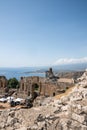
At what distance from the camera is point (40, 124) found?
32.0 ft

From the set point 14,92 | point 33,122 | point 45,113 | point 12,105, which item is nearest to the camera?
point 33,122

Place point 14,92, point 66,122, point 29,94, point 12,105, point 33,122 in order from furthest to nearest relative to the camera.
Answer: point 14,92, point 29,94, point 12,105, point 33,122, point 66,122

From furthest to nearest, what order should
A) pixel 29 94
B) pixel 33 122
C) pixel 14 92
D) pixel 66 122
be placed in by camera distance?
pixel 14 92
pixel 29 94
pixel 33 122
pixel 66 122

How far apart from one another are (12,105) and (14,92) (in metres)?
13.9

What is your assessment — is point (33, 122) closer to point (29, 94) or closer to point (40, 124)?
point (40, 124)

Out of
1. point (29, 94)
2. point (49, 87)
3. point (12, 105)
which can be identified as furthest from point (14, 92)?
point (12, 105)

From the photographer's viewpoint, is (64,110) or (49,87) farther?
(49,87)

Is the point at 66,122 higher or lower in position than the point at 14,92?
higher

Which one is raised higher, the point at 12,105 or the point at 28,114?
the point at 28,114

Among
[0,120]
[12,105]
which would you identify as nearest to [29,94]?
[12,105]

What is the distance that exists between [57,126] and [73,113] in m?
1.18

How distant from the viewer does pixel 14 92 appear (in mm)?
54781

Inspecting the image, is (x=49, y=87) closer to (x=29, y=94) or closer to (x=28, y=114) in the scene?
(x=29, y=94)

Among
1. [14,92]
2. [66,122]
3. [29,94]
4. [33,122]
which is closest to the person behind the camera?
[66,122]
